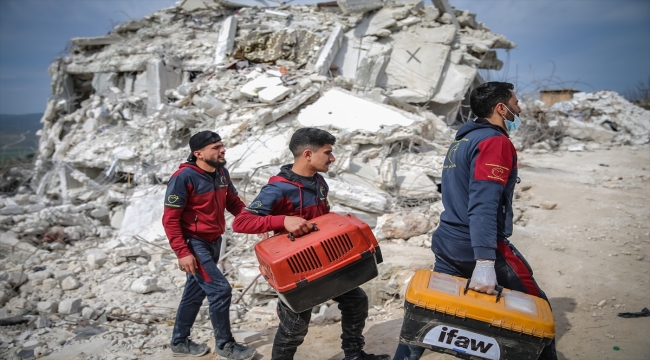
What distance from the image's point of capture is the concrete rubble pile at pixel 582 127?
11.3 metres

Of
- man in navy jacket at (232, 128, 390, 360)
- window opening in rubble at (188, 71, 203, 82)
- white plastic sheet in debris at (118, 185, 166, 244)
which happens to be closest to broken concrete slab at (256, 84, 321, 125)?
white plastic sheet in debris at (118, 185, 166, 244)

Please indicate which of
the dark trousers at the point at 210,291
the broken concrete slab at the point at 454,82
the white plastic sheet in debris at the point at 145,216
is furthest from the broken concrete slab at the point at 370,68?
the dark trousers at the point at 210,291

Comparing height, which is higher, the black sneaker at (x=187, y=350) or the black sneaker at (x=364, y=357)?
the black sneaker at (x=364, y=357)

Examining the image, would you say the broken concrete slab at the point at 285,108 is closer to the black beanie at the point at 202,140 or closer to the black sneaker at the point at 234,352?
the black beanie at the point at 202,140

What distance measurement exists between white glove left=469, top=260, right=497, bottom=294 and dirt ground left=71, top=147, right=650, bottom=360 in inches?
45.3

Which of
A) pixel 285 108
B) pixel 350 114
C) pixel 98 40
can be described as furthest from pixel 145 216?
pixel 98 40

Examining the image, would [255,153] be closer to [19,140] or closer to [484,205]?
[484,205]

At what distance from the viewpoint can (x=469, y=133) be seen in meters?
A: 1.98

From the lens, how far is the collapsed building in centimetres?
465

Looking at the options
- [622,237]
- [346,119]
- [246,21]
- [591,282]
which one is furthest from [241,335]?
[246,21]

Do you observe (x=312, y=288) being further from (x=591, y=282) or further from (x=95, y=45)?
(x=95, y=45)

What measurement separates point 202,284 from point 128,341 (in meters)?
1.31

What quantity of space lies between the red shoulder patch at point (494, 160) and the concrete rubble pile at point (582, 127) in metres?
10.0

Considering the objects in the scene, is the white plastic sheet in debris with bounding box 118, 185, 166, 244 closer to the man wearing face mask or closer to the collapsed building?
the collapsed building
